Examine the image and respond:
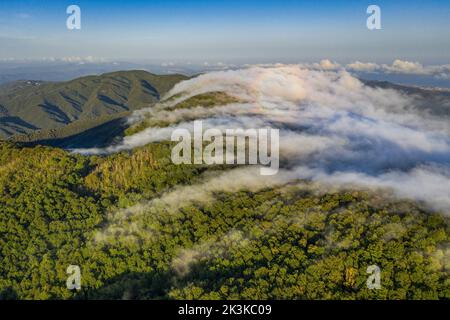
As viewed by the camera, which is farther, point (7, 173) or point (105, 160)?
point (105, 160)

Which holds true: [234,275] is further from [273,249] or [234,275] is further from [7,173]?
[7,173]

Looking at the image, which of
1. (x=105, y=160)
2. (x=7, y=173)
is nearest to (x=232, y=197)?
(x=105, y=160)

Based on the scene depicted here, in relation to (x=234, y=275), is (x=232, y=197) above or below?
above

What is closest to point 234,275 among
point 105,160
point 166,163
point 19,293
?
point 19,293

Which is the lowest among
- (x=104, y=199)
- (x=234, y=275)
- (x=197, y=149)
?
(x=234, y=275)
